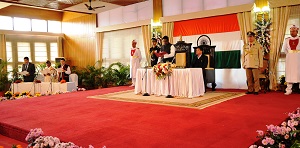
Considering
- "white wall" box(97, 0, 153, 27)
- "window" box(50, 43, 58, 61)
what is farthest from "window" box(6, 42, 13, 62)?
"white wall" box(97, 0, 153, 27)

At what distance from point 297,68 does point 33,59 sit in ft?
39.6

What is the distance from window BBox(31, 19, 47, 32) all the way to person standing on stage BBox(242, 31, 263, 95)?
36.2ft

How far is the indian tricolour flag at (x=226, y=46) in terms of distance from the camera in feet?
26.7

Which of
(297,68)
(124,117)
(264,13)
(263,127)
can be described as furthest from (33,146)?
(264,13)

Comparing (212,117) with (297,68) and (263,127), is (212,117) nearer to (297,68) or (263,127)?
(263,127)

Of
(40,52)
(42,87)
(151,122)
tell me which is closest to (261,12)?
(151,122)

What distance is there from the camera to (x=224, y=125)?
350 centimetres

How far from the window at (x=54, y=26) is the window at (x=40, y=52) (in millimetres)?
936

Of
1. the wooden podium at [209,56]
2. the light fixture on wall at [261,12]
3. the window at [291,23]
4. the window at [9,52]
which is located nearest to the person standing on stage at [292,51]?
the window at [291,23]

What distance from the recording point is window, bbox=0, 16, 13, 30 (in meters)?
12.5

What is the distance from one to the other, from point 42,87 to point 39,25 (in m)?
6.15

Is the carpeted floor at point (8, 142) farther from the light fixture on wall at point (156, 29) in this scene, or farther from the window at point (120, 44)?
the window at point (120, 44)

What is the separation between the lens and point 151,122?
381cm

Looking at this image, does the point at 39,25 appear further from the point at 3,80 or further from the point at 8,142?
the point at 8,142
